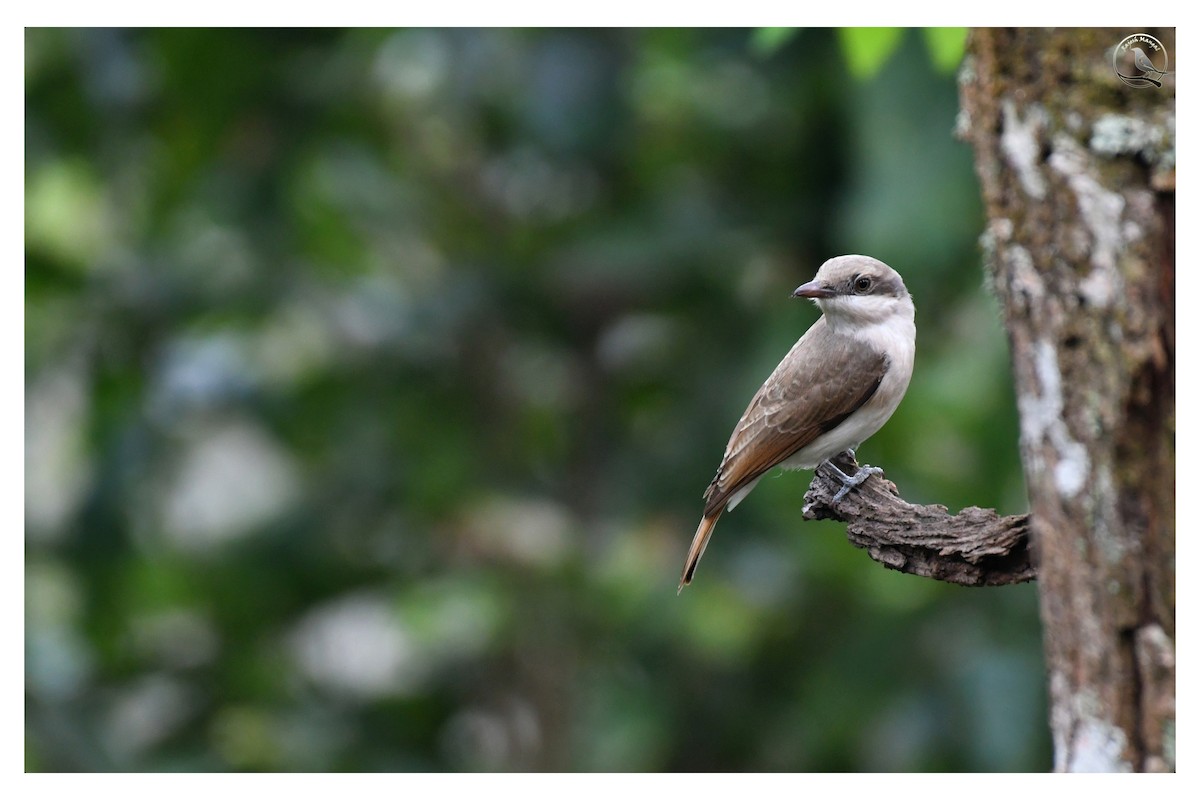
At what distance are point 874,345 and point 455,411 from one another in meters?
4.21

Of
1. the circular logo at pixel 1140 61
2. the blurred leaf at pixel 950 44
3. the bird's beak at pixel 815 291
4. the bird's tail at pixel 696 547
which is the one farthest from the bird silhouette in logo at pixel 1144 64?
the bird's tail at pixel 696 547

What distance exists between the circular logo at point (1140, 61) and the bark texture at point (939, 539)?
2.56 feet

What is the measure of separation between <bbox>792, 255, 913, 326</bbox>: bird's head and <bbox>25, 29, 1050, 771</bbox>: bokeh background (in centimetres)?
210

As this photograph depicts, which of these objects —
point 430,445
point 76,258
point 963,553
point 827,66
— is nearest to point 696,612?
Answer: point 430,445

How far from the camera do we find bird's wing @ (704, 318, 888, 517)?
95.0 inches

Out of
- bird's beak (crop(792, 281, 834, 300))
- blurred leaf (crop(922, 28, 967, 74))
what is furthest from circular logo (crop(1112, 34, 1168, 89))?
bird's beak (crop(792, 281, 834, 300))

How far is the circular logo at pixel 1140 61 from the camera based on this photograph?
86.7 inches

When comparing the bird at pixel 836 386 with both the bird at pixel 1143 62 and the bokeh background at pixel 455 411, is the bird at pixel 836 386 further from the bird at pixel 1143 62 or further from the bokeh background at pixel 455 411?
the bokeh background at pixel 455 411

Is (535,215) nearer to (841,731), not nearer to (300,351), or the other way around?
(300,351)

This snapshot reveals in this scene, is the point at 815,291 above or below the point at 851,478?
above

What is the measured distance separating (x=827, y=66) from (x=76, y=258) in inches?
129

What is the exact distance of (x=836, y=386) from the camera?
242cm

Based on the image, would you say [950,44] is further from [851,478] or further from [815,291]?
[851,478]

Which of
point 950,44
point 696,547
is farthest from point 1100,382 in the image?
point 950,44
